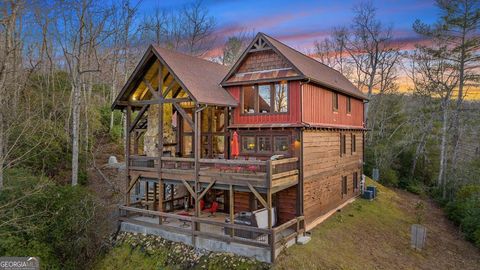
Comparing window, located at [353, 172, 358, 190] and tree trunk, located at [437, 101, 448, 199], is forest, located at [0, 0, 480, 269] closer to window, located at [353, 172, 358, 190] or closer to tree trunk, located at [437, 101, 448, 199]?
tree trunk, located at [437, 101, 448, 199]

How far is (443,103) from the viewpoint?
2673 centimetres

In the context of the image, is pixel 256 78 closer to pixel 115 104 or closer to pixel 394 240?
pixel 115 104

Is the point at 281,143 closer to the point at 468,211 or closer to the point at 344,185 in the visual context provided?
the point at 344,185

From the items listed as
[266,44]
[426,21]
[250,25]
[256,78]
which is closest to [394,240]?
[256,78]

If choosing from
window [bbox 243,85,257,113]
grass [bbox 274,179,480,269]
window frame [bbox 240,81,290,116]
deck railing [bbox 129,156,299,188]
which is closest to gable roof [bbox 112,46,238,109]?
window frame [bbox 240,81,290,116]

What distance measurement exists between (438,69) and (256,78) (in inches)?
776

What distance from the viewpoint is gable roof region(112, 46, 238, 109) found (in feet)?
44.9

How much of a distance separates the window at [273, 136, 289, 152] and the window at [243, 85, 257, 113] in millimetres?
2002

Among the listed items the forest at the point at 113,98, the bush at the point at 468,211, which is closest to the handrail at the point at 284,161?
the forest at the point at 113,98

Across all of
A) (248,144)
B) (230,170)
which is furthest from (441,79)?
(230,170)

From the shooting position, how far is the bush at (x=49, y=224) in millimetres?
11906

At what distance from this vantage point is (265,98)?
15328 millimetres

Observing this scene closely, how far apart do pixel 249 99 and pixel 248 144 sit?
2350mm

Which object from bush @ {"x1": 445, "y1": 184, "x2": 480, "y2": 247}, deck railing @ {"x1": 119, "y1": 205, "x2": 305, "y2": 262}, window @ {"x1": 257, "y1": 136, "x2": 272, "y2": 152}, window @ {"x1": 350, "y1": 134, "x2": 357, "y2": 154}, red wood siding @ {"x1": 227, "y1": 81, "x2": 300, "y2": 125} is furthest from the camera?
window @ {"x1": 350, "y1": 134, "x2": 357, "y2": 154}
